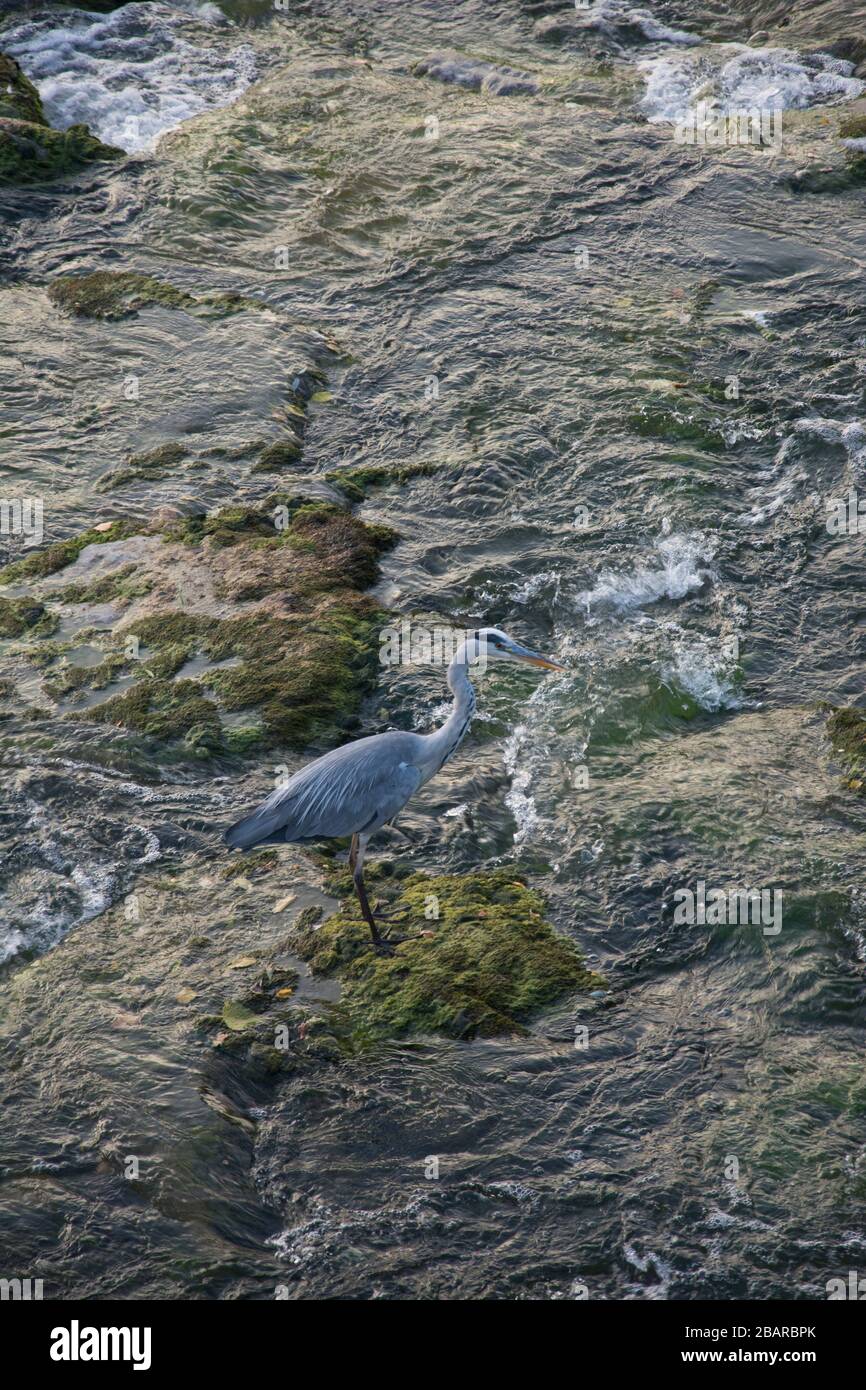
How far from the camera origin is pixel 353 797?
672 cm

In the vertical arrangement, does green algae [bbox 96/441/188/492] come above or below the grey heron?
above

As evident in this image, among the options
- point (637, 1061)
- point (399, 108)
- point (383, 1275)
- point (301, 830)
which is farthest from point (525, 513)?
point (399, 108)

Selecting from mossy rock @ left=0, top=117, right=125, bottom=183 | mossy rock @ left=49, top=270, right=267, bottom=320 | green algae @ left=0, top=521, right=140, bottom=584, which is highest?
mossy rock @ left=0, top=117, right=125, bottom=183

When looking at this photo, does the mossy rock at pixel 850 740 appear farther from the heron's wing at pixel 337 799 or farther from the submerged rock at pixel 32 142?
the submerged rock at pixel 32 142

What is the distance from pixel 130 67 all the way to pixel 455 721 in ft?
43.0

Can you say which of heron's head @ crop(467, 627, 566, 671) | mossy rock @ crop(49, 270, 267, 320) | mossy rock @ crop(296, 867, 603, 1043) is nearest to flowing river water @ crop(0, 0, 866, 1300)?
mossy rock @ crop(296, 867, 603, 1043)

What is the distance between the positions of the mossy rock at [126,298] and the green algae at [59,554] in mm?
3453

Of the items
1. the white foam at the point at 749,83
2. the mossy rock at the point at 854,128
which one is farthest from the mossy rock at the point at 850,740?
the white foam at the point at 749,83

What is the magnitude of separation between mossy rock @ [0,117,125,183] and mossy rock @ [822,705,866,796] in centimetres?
1098

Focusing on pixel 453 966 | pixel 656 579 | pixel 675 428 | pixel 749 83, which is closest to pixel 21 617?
pixel 453 966

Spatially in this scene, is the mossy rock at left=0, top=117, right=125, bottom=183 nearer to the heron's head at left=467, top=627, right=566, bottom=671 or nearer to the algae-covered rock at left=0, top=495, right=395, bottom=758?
the algae-covered rock at left=0, top=495, right=395, bottom=758

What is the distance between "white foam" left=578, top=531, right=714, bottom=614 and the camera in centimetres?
902

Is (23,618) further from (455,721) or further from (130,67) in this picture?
(130,67)
